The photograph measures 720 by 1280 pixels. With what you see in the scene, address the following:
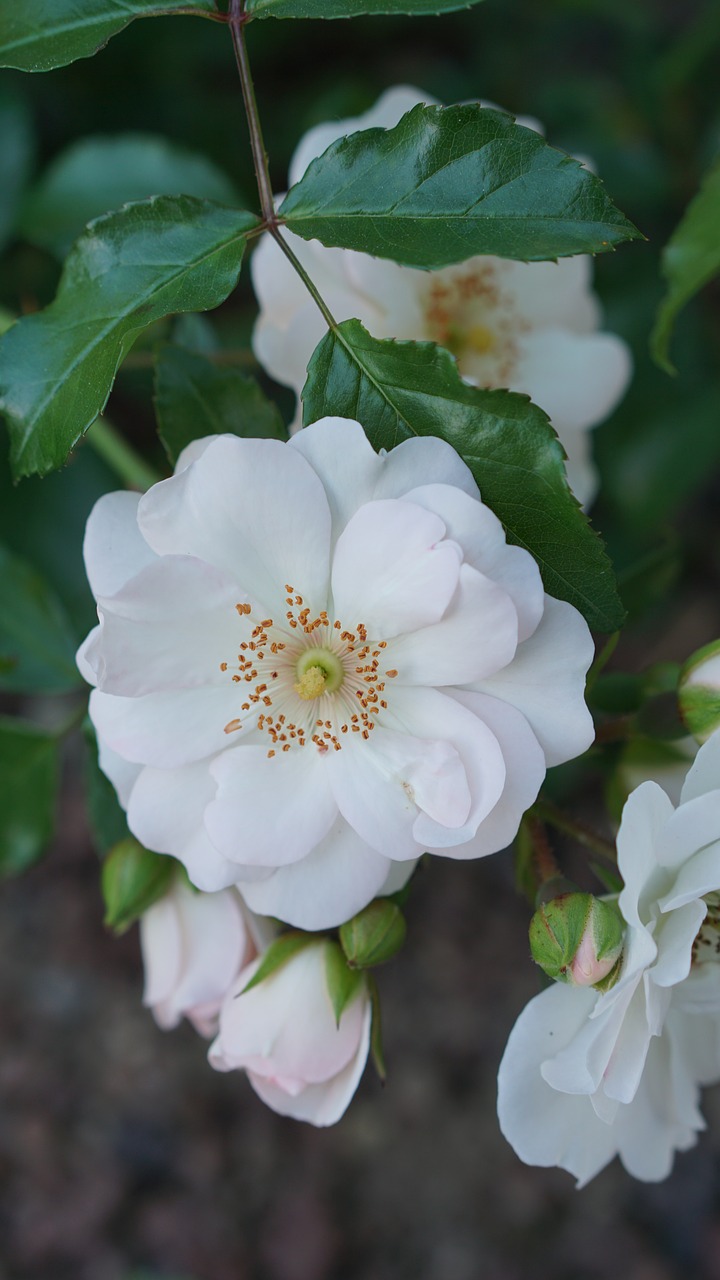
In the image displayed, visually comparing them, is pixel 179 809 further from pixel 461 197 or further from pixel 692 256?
pixel 692 256

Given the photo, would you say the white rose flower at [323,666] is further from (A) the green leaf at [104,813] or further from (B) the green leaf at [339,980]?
(A) the green leaf at [104,813]

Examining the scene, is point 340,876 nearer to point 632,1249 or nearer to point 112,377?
point 112,377

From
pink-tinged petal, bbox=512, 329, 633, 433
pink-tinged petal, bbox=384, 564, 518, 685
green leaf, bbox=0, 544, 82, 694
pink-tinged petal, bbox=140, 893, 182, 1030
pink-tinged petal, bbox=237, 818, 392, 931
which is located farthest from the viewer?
green leaf, bbox=0, 544, 82, 694

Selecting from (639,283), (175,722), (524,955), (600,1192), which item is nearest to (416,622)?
(175,722)

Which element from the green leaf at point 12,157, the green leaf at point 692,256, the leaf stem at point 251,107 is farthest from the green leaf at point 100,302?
the green leaf at point 12,157

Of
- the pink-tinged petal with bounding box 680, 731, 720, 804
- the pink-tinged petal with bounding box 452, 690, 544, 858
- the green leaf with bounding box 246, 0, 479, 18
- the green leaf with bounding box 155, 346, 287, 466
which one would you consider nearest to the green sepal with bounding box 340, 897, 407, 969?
the pink-tinged petal with bounding box 452, 690, 544, 858

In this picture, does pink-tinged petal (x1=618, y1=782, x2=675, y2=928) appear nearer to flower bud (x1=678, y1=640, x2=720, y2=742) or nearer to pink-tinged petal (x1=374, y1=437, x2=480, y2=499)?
flower bud (x1=678, y1=640, x2=720, y2=742)
